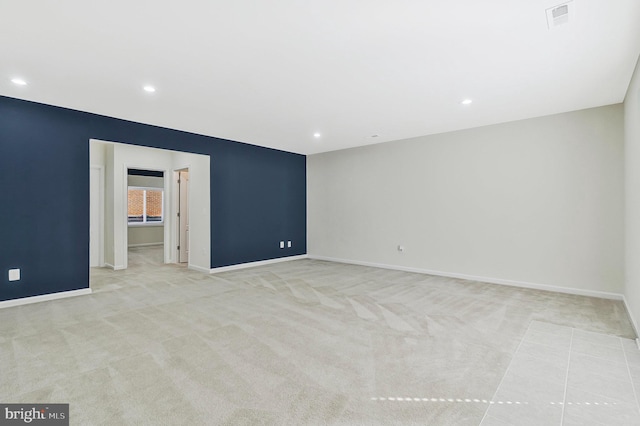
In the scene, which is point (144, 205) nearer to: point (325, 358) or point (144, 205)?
point (144, 205)

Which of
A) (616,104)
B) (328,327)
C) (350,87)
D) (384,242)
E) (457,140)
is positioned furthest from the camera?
(384,242)

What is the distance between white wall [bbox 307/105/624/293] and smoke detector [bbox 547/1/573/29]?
275cm

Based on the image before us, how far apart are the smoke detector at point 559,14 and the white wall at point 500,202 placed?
9.04ft

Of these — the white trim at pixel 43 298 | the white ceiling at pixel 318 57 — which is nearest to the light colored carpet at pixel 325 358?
the white trim at pixel 43 298

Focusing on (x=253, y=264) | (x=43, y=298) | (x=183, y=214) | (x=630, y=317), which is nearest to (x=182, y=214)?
(x=183, y=214)

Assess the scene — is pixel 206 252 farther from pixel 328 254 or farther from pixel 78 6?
pixel 78 6

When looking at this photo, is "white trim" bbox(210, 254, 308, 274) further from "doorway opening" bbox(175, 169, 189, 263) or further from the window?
the window

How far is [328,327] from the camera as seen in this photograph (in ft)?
10.4

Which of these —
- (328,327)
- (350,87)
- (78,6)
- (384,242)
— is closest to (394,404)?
(328,327)

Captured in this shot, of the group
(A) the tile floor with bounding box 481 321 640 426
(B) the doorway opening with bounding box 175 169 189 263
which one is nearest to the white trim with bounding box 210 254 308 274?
(B) the doorway opening with bounding box 175 169 189 263

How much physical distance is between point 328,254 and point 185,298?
12.4 ft

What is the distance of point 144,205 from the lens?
33.7ft

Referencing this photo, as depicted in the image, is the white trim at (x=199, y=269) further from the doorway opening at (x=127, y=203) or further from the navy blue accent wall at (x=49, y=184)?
the navy blue accent wall at (x=49, y=184)

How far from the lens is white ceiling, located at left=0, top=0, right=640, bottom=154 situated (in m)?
2.20
